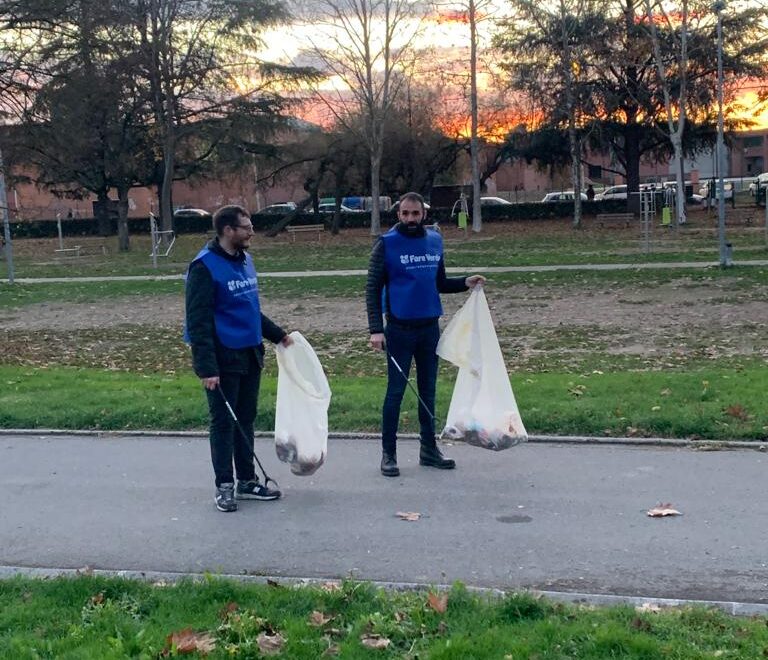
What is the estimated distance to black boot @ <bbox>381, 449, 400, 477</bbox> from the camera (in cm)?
670

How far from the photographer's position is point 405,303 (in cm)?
669

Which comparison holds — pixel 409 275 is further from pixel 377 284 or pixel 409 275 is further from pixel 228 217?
pixel 228 217

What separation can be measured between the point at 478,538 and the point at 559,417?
8.94 feet

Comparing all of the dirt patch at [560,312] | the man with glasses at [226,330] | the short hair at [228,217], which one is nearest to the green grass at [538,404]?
the man with glasses at [226,330]

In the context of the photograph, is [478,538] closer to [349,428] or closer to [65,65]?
[349,428]

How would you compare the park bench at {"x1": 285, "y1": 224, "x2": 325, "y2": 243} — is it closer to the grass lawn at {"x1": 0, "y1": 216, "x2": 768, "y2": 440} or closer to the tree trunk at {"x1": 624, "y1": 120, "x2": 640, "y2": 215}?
the tree trunk at {"x1": 624, "y1": 120, "x2": 640, "y2": 215}

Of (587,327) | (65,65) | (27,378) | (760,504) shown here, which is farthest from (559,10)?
(760,504)

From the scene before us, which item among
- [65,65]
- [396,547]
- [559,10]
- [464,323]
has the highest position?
[559,10]

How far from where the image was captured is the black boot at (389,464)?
6.70m

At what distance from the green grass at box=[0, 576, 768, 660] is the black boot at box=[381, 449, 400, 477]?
2.22 metres

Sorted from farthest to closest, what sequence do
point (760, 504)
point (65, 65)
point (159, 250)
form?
point (159, 250), point (65, 65), point (760, 504)

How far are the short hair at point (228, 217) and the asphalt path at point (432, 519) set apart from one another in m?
1.75

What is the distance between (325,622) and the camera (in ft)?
13.5

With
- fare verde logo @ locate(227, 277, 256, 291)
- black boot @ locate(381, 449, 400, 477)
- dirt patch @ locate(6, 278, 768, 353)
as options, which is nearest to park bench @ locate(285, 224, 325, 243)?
dirt patch @ locate(6, 278, 768, 353)
